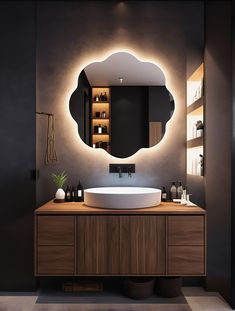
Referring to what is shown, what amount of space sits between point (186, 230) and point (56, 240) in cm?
103

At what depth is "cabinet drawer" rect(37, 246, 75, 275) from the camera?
7.64ft

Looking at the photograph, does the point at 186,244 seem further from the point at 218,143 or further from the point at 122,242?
the point at 218,143

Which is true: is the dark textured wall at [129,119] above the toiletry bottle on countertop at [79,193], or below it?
above

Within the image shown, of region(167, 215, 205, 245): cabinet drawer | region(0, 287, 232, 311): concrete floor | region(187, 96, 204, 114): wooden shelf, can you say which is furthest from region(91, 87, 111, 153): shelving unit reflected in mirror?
region(0, 287, 232, 311): concrete floor

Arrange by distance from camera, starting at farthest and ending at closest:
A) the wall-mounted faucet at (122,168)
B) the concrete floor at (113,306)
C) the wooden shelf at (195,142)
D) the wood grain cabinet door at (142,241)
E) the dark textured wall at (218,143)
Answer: the wall-mounted faucet at (122,168)
the wooden shelf at (195,142)
the dark textured wall at (218,143)
the concrete floor at (113,306)
the wood grain cabinet door at (142,241)

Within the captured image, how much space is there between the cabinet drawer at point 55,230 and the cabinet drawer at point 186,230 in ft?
2.56

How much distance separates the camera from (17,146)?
9.20 ft

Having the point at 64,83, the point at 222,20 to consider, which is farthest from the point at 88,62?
the point at 222,20

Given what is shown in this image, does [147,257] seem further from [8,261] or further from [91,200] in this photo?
[8,261]

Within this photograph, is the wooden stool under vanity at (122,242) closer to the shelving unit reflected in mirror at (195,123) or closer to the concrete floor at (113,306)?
the concrete floor at (113,306)

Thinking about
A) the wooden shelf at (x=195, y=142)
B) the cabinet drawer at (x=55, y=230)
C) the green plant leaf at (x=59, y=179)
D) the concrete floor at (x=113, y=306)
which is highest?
the wooden shelf at (x=195, y=142)

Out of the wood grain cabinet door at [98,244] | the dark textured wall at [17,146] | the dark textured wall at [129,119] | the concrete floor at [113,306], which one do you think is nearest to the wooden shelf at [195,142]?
the dark textured wall at [129,119]

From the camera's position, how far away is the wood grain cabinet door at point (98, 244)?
2.31 m

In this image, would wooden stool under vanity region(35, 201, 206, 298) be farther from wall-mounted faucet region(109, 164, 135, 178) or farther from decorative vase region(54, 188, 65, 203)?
wall-mounted faucet region(109, 164, 135, 178)
